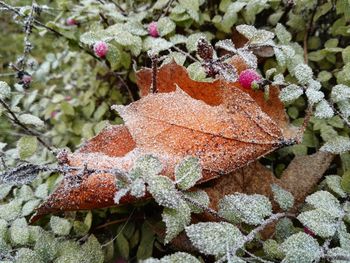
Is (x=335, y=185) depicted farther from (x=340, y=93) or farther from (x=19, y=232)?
(x=19, y=232)

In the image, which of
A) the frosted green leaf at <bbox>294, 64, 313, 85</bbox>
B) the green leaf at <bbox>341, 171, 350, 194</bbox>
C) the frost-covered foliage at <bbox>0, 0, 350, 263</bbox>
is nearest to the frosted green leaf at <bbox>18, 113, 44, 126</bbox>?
the frost-covered foliage at <bbox>0, 0, 350, 263</bbox>

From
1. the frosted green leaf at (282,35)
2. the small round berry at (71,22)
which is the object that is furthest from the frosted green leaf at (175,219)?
the small round berry at (71,22)

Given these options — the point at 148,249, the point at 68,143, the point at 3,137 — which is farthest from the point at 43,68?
the point at 148,249

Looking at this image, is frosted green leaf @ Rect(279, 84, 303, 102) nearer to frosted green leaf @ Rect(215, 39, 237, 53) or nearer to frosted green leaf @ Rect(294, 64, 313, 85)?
frosted green leaf @ Rect(294, 64, 313, 85)

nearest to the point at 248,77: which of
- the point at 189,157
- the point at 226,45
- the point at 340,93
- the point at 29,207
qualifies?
the point at 226,45

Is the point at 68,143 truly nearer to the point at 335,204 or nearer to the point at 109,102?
the point at 109,102

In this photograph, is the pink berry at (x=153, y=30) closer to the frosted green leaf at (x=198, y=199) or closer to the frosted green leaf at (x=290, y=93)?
the frosted green leaf at (x=290, y=93)

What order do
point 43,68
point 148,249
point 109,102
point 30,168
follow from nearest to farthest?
point 30,168 → point 148,249 → point 109,102 → point 43,68
